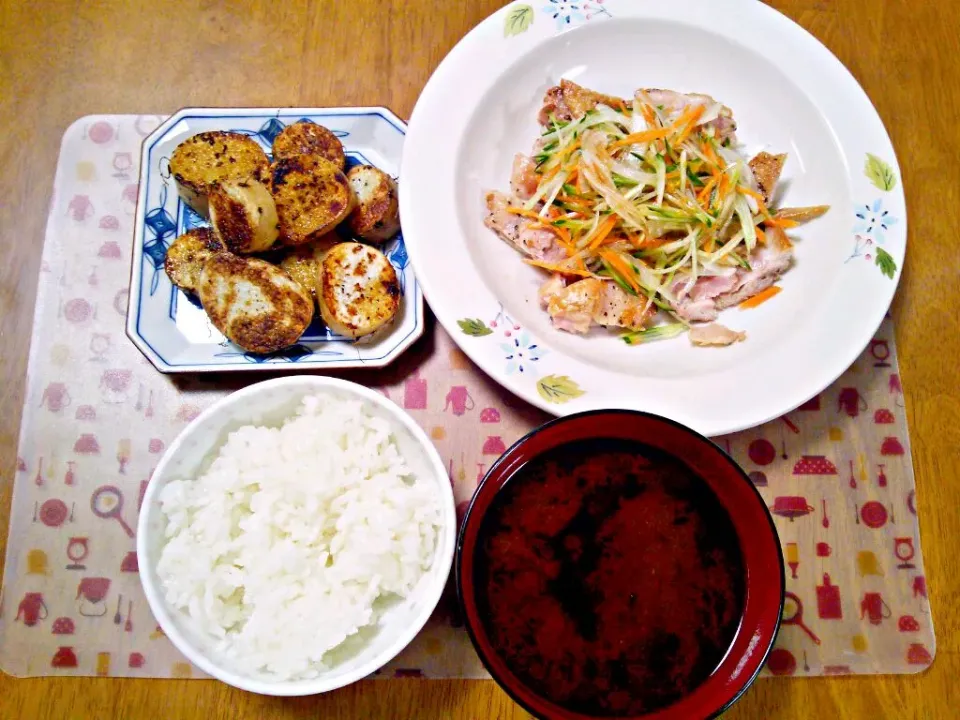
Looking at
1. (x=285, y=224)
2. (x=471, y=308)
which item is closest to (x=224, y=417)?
(x=285, y=224)

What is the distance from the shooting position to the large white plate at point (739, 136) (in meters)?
1.55

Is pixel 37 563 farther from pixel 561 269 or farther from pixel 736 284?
pixel 736 284

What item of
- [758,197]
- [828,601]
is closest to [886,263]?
[758,197]

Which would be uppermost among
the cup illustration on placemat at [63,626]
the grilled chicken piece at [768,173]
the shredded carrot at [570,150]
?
the shredded carrot at [570,150]

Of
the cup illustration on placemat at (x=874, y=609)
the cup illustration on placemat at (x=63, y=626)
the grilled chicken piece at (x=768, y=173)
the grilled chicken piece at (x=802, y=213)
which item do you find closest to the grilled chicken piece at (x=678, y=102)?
the grilled chicken piece at (x=768, y=173)

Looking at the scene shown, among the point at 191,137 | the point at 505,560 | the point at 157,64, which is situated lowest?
the point at 505,560

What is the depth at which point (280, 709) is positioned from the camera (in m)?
1.66

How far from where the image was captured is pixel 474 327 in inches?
61.4

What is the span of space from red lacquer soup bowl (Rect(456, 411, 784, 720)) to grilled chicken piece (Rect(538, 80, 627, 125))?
0.87m

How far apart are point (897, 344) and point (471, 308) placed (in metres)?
1.16

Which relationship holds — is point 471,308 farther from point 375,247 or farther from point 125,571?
point 125,571

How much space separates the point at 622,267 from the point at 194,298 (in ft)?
3.51

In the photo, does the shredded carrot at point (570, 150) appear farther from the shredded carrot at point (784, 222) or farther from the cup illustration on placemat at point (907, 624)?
the cup illustration on placemat at point (907, 624)

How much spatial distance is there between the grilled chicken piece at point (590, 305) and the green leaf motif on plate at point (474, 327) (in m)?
0.20
